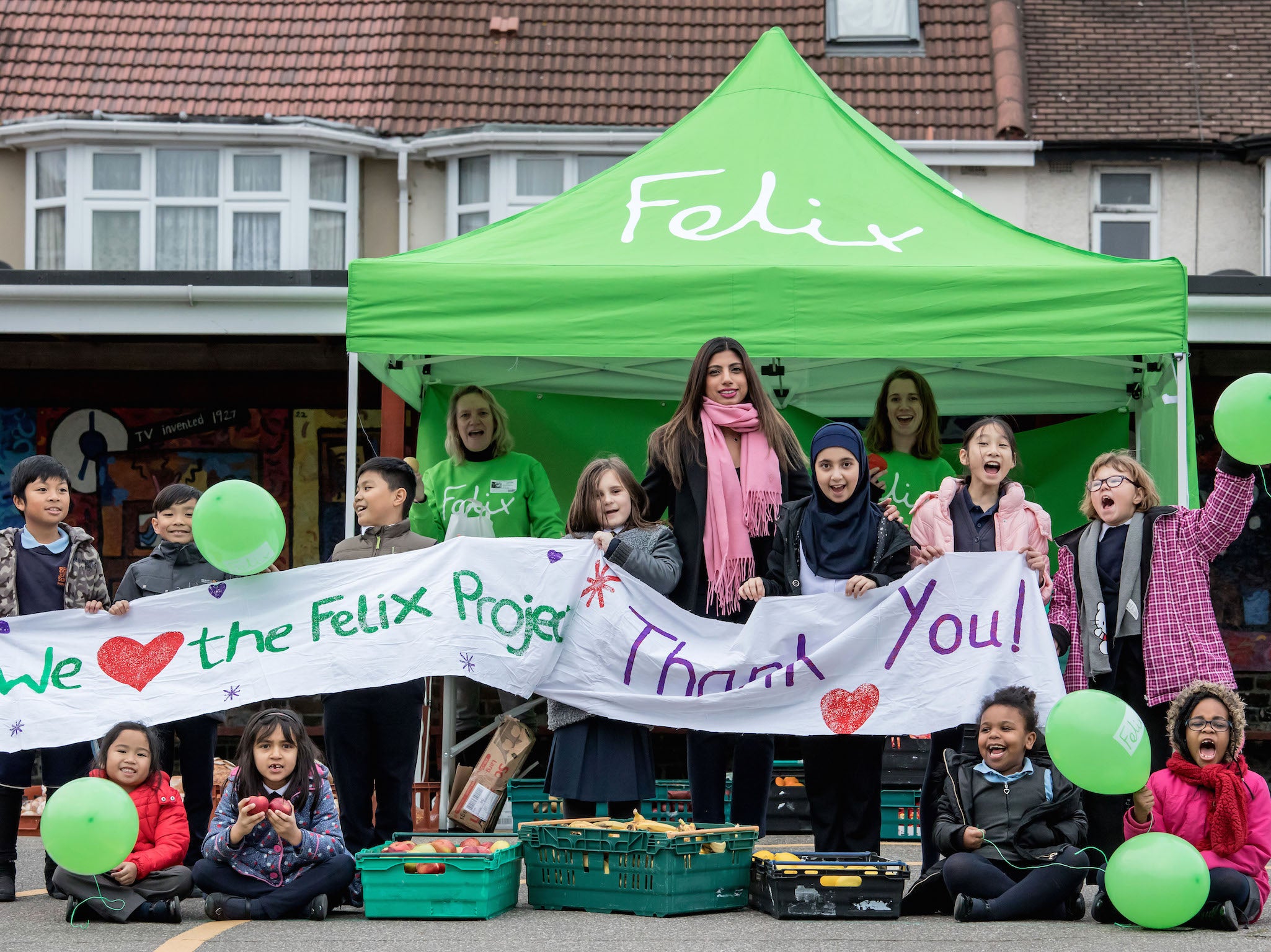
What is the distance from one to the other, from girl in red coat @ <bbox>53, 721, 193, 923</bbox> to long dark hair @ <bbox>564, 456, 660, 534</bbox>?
1.80 m

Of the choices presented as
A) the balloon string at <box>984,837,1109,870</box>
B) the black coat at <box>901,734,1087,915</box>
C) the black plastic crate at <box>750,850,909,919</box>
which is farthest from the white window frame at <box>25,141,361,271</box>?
the balloon string at <box>984,837,1109,870</box>

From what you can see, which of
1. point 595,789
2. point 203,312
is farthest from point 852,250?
point 203,312

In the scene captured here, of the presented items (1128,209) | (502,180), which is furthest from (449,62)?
(1128,209)

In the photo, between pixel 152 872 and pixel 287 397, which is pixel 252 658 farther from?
pixel 287 397

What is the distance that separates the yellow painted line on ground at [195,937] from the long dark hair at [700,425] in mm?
2309

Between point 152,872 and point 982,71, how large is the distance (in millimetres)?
13818

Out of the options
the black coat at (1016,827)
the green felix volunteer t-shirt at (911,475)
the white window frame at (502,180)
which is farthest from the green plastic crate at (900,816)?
the white window frame at (502,180)

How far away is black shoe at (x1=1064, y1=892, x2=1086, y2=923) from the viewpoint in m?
5.36

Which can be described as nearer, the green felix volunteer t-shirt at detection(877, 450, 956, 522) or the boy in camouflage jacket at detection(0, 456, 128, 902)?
the boy in camouflage jacket at detection(0, 456, 128, 902)

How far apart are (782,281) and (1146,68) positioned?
1181cm

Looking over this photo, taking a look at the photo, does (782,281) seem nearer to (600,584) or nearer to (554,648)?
(600,584)

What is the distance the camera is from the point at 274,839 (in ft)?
17.7

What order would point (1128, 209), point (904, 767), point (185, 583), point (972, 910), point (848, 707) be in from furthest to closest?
point (1128, 209)
point (904, 767)
point (185, 583)
point (848, 707)
point (972, 910)

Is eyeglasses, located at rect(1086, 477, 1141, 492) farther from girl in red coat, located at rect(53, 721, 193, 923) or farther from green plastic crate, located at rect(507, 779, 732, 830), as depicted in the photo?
girl in red coat, located at rect(53, 721, 193, 923)
